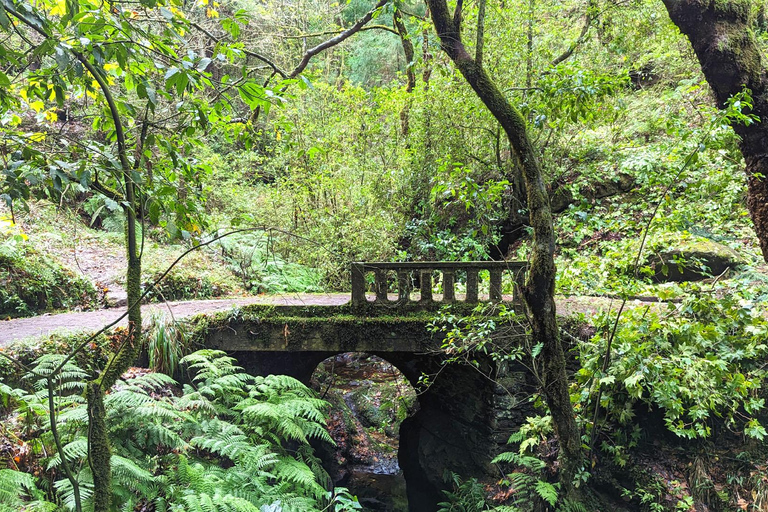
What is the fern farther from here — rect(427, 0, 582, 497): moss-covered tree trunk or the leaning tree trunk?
the leaning tree trunk

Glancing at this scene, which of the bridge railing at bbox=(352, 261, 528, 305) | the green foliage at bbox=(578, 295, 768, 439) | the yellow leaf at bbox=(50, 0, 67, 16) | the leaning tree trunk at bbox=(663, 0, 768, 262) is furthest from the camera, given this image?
the bridge railing at bbox=(352, 261, 528, 305)

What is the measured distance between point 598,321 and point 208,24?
11284 millimetres

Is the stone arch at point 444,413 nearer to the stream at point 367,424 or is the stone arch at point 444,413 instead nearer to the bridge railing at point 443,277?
the stream at point 367,424

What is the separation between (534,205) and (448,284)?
1920 mm

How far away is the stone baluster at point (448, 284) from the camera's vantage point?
5.36 m

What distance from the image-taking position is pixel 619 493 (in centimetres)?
451

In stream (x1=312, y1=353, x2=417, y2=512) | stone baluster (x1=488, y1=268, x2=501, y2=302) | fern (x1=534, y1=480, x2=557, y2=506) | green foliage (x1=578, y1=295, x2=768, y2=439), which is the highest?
stone baluster (x1=488, y1=268, x2=501, y2=302)

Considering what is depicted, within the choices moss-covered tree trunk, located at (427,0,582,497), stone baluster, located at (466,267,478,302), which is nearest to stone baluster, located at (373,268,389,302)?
stone baluster, located at (466,267,478,302)

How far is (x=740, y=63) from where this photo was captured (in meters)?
3.48

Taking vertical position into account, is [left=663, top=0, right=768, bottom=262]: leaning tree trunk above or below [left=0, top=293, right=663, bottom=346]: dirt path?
above

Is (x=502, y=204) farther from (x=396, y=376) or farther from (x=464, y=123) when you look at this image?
(x=396, y=376)

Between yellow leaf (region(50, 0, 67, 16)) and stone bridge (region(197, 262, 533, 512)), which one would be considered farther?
stone bridge (region(197, 262, 533, 512))

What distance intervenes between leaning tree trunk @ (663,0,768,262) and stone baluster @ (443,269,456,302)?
9.47 feet

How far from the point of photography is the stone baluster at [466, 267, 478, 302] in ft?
17.6
